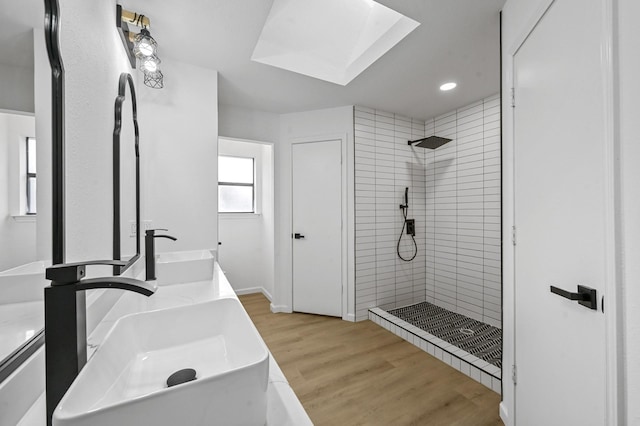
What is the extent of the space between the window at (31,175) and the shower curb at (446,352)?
8.32 feet

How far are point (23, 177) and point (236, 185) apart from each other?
12.6 ft

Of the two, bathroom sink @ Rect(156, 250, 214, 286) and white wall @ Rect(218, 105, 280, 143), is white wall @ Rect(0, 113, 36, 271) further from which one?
white wall @ Rect(218, 105, 280, 143)

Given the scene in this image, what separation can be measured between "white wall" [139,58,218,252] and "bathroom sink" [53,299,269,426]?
4.79 feet

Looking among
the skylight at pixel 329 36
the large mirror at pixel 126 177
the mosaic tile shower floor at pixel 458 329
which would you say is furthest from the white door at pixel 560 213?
the large mirror at pixel 126 177

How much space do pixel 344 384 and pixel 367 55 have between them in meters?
2.60

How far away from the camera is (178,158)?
83.7 inches

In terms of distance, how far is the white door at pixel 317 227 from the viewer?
3.15 metres

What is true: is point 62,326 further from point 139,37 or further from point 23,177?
point 139,37

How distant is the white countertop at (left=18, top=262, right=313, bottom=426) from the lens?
50 cm

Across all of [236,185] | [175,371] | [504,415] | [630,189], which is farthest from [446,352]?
[236,185]

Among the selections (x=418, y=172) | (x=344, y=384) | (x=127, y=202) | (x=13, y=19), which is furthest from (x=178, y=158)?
(x=418, y=172)

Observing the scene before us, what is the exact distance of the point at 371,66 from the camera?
221 centimetres

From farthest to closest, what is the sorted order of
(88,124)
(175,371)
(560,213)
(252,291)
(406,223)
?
(252,291) → (406,223) → (560,213) → (88,124) → (175,371)

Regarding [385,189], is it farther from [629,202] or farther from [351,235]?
[629,202]
